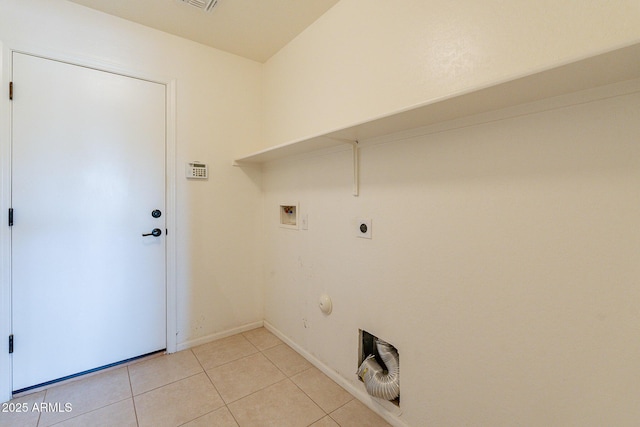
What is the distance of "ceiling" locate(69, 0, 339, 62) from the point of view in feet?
6.17

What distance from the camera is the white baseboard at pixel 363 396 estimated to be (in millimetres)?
1500

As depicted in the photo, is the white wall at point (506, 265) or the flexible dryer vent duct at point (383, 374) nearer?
the white wall at point (506, 265)

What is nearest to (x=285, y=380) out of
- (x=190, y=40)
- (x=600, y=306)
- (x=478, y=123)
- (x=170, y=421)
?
(x=170, y=421)

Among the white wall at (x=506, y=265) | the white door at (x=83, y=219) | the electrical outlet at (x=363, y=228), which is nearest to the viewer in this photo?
the white wall at (x=506, y=265)

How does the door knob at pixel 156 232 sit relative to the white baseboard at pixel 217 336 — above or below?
above

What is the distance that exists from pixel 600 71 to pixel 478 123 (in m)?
0.40

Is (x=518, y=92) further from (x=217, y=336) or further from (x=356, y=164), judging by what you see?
(x=217, y=336)

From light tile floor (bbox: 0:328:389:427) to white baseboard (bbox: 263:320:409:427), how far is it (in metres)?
0.03

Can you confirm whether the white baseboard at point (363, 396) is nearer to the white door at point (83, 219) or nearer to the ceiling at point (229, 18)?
the white door at point (83, 219)

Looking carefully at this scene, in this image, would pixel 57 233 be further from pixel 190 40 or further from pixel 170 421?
pixel 190 40

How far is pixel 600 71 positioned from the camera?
78 centimetres

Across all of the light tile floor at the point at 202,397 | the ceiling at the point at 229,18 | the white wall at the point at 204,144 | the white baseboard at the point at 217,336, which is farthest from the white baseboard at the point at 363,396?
the ceiling at the point at 229,18

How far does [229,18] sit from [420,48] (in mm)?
1495

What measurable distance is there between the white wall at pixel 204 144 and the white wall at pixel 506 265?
4.05ft
